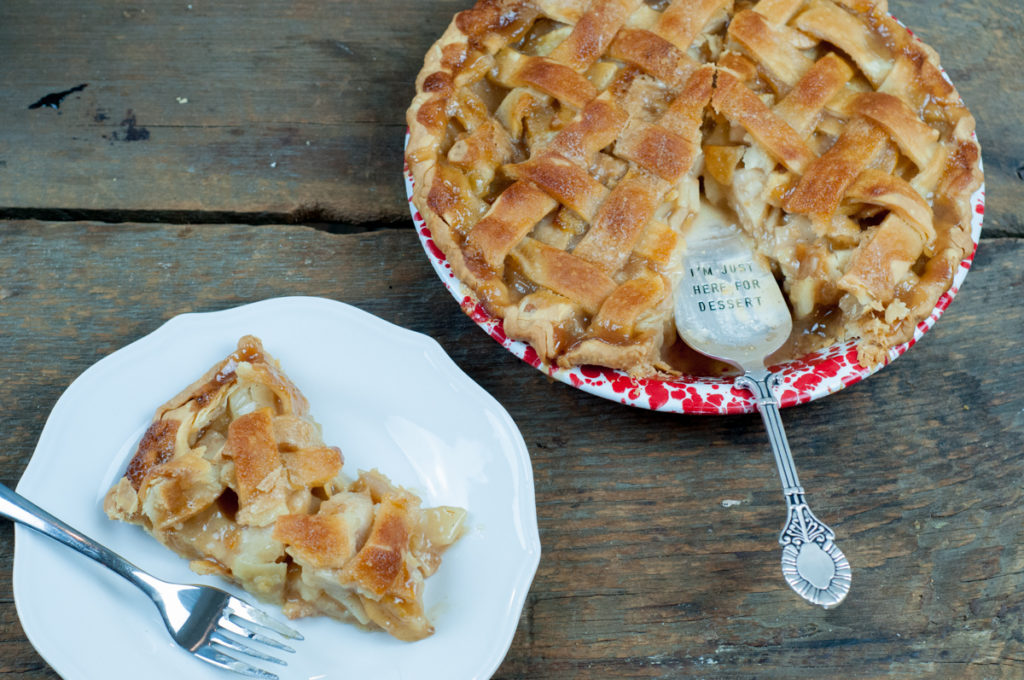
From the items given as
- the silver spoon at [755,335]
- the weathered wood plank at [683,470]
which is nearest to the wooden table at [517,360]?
the weathered wood plank at [683,470]

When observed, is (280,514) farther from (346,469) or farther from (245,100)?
(245,100)

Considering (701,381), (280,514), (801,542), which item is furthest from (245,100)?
(801,542)

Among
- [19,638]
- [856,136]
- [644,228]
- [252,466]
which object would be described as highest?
[856,136]

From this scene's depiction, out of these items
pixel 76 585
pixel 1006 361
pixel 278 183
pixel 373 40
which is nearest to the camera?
pixel 76 585

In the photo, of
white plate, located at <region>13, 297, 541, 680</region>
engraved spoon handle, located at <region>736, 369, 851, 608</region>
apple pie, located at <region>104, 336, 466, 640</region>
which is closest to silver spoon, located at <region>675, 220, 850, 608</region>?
engraved spoon handle, located at <region>736, 369, 851, 608</region>

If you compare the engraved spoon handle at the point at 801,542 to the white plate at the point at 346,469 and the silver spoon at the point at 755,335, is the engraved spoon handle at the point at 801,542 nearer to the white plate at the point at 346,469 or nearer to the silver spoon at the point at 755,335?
the silver spoon at the point at 755,335

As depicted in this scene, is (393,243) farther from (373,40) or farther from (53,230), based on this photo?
(53,230)

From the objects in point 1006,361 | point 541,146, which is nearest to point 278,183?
point 541,146
